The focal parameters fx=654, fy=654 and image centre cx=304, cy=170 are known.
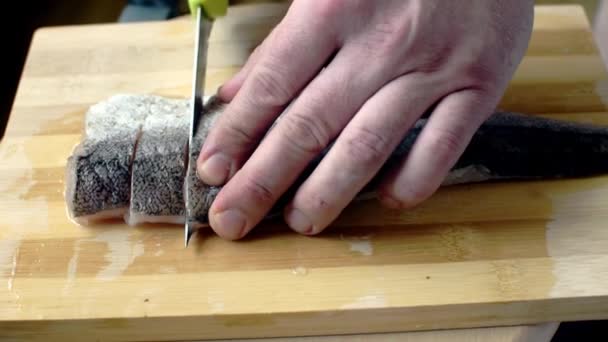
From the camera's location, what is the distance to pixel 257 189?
55.6 inches

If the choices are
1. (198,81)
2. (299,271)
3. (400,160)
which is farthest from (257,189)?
(198,81)

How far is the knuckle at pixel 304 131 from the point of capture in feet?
4.54

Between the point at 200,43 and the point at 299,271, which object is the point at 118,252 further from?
the point at 200,43

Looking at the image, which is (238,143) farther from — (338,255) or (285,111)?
(338,255)

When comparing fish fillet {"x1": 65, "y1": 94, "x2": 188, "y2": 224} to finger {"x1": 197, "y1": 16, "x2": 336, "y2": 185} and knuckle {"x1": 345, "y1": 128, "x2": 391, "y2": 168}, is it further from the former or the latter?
knuckle {"x1": 345, "y1": 128, "x2": 391, "y2": 168}

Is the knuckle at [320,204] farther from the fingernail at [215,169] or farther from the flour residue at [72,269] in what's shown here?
the flour residue at [72,269]

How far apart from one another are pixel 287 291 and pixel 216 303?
0.50ft

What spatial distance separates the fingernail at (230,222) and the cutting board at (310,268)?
0.05m

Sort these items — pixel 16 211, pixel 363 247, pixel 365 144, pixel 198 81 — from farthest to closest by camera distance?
pixel 198 81
pixel 16 211
pixel 363 247
pixel 365 144

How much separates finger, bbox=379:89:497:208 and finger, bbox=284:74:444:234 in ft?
0.14

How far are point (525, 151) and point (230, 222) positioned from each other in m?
0.73

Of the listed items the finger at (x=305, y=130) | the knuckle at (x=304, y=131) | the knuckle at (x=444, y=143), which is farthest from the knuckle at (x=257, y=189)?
the knuckle at (x=444, y=143)

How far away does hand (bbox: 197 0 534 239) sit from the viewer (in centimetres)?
139

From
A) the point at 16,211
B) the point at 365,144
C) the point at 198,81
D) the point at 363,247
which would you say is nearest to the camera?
the point at 365,144
